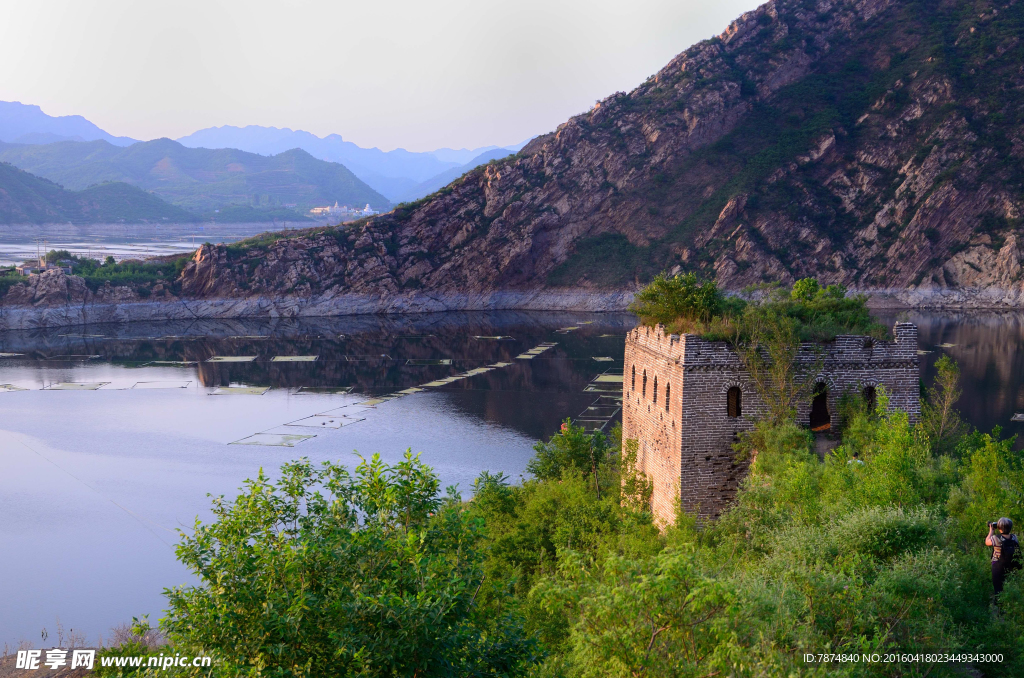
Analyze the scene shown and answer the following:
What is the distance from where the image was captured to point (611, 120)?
150125 millimetres

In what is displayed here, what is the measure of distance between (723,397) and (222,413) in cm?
4747

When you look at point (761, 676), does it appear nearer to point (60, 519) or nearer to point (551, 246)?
point (60, 519)

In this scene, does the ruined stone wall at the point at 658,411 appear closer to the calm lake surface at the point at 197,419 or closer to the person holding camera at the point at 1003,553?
the person holding camera at the point at 1003,553

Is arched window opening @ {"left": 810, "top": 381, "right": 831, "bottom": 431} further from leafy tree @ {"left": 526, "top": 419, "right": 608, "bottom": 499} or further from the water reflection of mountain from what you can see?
the water reflection of mountain

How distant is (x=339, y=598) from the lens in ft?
38.9

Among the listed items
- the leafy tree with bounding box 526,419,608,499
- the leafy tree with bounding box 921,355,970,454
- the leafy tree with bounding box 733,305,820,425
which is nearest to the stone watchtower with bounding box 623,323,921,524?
the leafy tree with bounding box 733,305,820,425

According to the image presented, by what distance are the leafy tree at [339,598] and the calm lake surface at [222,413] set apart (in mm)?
19910

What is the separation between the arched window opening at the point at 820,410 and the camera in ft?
83.1

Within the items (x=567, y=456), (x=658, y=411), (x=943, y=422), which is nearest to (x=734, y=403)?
(x=658, y=411)

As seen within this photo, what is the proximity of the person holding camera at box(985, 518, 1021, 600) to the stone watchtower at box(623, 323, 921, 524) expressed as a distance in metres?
9.35

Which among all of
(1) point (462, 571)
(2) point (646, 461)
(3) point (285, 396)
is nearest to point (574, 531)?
(2) point (646, 461)

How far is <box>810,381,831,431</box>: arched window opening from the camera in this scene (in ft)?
83.1

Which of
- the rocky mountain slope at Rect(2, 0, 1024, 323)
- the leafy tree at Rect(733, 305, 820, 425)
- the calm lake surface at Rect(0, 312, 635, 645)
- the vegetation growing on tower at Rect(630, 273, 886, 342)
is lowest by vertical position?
the calm lake surface at Rect(0, 312, 635, 645)

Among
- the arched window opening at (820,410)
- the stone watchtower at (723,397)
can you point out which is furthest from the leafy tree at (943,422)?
the arched window opening at (820,410)
